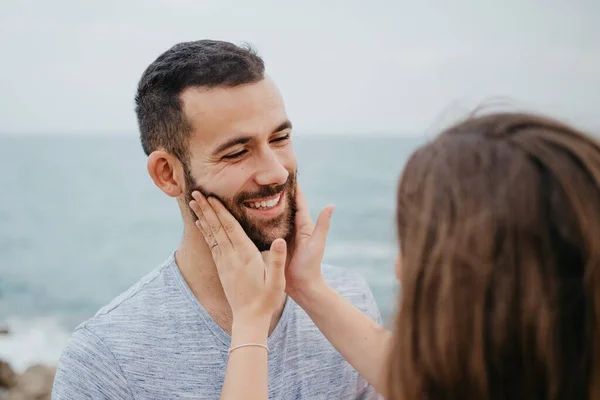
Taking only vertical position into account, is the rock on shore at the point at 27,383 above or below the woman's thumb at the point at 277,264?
above

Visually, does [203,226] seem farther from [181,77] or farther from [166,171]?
[181,77]

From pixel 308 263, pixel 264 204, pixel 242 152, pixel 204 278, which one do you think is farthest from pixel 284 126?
pixel 204 278

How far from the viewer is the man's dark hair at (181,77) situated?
8.87 ft

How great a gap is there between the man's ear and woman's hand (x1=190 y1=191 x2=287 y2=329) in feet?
0.79

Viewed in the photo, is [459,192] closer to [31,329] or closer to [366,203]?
[31,329]

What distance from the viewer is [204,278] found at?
275cm

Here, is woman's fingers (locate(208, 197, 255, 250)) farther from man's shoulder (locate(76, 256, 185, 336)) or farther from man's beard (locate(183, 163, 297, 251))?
man's shoulder (locate(76, 256, 185, 336))

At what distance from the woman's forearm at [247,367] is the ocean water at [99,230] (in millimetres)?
640

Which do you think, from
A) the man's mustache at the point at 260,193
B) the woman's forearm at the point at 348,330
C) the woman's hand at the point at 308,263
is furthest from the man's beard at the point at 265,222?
the woman's forearm at the point at 348,330

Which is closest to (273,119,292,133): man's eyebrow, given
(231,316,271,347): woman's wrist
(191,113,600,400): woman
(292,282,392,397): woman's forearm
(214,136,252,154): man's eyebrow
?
(214,136,252,154): man's eyebrow

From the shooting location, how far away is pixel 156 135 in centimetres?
291

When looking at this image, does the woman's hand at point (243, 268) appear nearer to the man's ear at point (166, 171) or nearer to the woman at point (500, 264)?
the man's ear at point (166, 171)

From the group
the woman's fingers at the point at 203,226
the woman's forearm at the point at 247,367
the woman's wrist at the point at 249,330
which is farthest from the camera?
the woman's fingers at the point at 203,226

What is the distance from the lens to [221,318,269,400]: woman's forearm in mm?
2191
